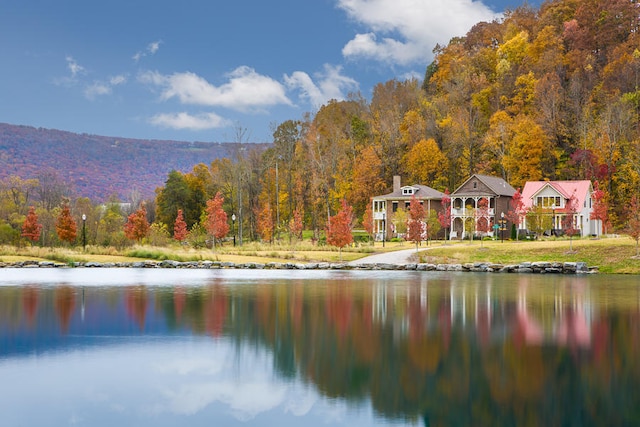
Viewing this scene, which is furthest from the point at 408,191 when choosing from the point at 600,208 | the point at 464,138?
the point at 600,208

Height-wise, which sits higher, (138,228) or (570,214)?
(570,214)

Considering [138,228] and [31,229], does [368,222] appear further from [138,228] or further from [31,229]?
[31,229]

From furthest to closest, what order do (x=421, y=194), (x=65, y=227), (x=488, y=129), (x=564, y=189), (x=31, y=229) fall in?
(x=488, y=129) → (x=421, y=194) → (x=564, y=189) → (x=31, y=229) → (x=65, y=227)

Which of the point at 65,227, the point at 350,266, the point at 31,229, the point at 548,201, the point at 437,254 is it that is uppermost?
the point at 548,201

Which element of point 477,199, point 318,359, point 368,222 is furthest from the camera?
point 368,222

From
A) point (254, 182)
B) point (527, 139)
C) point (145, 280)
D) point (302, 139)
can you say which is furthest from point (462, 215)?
point (145, 280)

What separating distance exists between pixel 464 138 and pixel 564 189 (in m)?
17.8

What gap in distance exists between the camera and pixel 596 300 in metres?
24.3

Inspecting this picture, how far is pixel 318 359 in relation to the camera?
13.9 m

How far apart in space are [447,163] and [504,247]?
34.2m

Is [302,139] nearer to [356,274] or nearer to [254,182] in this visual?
[254,182]

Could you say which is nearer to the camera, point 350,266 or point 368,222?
point 350,266

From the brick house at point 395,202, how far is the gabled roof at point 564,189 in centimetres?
904

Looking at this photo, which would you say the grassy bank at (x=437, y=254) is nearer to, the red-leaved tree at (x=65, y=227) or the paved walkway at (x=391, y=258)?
the paved walkway at (x=391, y=258)
